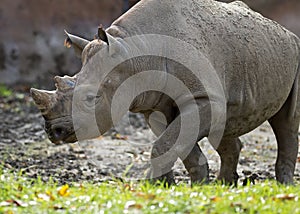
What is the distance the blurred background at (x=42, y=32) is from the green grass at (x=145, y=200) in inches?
431

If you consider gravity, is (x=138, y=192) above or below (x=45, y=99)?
below

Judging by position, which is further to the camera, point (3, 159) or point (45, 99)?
point (3, 159)

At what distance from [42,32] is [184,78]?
10477 mm

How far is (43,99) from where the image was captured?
19.7 ft

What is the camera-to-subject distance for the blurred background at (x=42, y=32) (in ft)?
53.1

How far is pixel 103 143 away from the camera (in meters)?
10.6

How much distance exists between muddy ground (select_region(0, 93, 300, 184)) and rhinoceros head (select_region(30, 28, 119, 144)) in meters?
1.19

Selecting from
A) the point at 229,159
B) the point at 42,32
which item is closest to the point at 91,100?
the point at 229,159

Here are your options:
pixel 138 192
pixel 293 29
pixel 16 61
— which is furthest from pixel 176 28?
pixel 16 61

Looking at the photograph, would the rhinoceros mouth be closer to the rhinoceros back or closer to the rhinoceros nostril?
the rhinoceros nostril

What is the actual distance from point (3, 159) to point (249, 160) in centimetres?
298

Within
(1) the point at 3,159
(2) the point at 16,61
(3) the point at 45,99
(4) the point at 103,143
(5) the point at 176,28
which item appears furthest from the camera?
(2) the point at 16,61

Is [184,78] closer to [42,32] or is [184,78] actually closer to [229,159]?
[229,159]

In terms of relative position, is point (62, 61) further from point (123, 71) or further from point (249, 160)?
point (123, 71)
